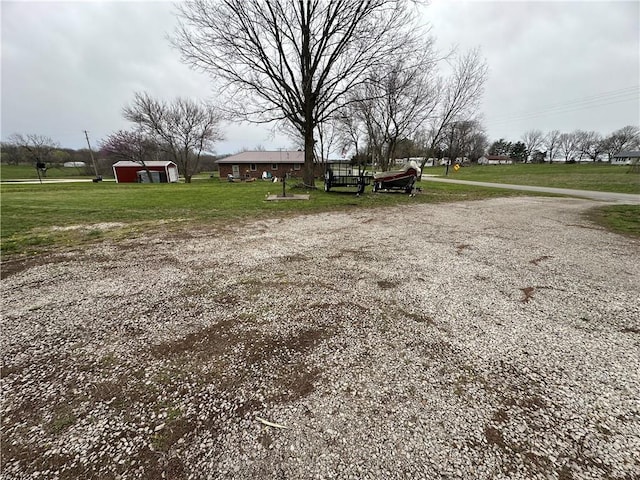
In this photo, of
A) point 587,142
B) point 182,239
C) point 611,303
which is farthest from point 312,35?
point 587,142

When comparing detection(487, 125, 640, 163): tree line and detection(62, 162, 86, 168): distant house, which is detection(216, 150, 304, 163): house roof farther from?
detection(487, 125, 640, 163): tree line

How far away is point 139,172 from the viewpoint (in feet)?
107

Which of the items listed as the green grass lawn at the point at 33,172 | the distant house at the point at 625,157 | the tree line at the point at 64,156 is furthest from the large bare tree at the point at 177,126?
the distant house at the point at 625,157

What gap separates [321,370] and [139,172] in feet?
129

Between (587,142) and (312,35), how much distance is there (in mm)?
95495

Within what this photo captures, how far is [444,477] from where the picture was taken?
1.34 metres

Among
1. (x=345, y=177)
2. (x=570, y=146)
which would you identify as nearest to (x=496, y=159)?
(x=570, y=146)

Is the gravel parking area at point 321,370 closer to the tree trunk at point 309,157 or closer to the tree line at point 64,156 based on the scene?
the tree trunk at point 309,157

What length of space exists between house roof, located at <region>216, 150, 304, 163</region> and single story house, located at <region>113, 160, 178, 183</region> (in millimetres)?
7097

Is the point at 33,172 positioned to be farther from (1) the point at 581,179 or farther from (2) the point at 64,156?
(1) the point at 581,179

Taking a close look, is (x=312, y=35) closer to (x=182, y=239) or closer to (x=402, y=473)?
(x=182, y=239)

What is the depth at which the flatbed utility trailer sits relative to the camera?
1307 cm

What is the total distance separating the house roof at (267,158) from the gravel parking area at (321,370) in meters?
34.1

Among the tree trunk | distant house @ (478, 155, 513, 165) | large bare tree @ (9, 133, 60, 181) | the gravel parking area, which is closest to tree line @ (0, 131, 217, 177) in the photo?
large bare tree @ (9, 133, 60, 181)
